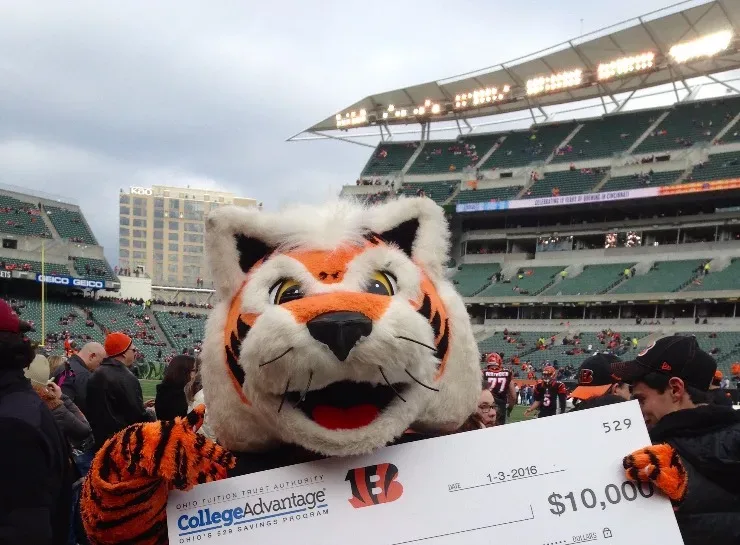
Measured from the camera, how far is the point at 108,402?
4.37 metres

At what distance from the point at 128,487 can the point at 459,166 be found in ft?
121

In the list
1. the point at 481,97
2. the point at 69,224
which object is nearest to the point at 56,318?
the point at 69,224

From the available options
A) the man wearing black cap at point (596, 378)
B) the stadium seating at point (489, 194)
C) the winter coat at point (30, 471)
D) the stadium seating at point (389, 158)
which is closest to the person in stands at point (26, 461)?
the winter coat at point (30, 471)

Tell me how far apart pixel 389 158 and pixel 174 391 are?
3596 centimetres

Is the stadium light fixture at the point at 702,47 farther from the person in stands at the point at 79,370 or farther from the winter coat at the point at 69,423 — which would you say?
the winter coat at the point at 69,423

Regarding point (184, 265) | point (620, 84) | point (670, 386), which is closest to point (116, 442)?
point (670, 386)

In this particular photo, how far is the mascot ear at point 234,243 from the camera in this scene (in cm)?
166

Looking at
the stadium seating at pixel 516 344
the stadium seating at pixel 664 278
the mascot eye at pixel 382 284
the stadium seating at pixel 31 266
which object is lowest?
the mascot eye at pixel 382 284

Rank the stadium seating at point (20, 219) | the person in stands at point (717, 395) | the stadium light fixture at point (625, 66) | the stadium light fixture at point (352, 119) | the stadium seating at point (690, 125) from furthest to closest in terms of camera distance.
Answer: the stadium light fixture at point (352, 119) → the stadium seating at point (20, 219) → the stadium seating at point (690, 125) → the stadium light fixture at point (625, 66) → the person in stands at point (717, 395)

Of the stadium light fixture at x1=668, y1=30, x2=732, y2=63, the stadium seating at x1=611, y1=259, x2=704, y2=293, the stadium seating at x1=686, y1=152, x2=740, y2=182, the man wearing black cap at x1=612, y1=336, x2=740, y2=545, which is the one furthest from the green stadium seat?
the man wearing black cap at x1=612, y1=336, x2=740, y2=545

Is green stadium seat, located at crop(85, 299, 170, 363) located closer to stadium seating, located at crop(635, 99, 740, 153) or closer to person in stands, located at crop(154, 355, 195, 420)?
person in stands, located at crop(154, 355, 195, 420)

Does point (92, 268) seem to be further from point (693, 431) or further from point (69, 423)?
point (693, 431)

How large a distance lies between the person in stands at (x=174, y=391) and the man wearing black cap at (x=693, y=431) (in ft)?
10.6

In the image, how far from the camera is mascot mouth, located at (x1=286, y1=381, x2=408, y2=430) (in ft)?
4.60
